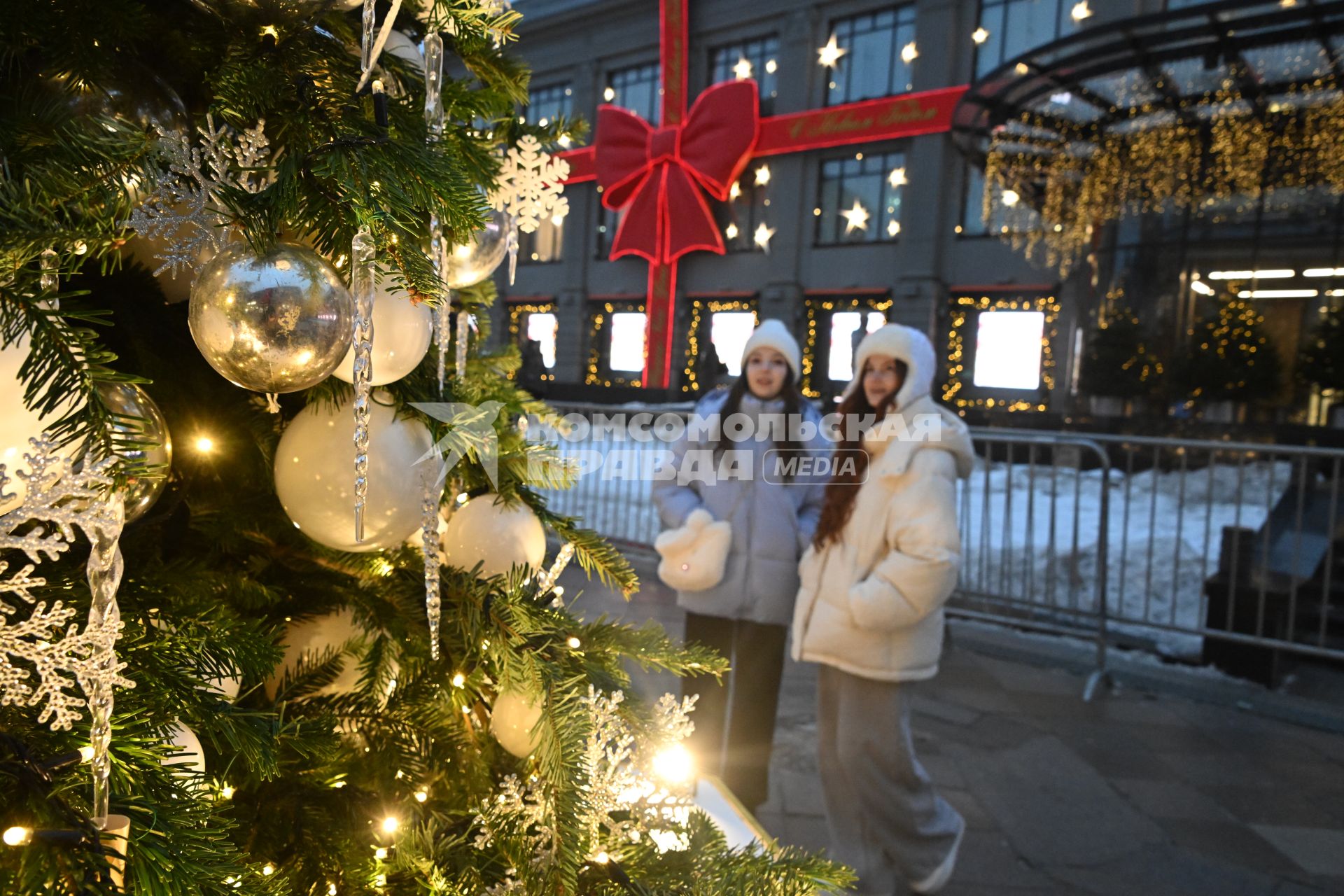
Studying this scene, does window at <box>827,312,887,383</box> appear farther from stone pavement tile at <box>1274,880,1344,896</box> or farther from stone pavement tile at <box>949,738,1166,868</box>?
stone pavement tile at <box>1274,880,1344,896</box>

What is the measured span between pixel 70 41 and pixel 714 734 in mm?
3293

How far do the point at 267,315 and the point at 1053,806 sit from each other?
3.91 meters

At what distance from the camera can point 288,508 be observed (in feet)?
2.89

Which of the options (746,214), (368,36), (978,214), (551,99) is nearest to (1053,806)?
(368,36)

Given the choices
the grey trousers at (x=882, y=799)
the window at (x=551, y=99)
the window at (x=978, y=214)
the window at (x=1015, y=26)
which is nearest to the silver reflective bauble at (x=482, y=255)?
the grey trousers at (x=882, y=799)

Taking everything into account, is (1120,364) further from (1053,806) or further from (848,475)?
(848,475)

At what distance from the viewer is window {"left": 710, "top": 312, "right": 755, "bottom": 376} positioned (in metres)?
18.6

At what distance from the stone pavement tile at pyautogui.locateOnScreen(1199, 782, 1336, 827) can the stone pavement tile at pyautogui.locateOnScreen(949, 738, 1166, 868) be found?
0.46 m

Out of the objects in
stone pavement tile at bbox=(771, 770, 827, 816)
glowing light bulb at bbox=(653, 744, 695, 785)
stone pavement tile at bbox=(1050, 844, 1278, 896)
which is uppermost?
glowing light bulb at bbox=(653, 744, 695, 785)

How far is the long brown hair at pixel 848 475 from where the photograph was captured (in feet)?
9.95

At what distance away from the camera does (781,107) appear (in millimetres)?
18125

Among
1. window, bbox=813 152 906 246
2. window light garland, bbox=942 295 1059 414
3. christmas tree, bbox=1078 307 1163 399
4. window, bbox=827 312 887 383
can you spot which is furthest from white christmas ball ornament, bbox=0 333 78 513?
window, bbox=813 152 906 246

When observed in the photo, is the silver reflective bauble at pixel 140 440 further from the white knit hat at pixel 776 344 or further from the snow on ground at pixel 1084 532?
the snow on ground at pixel 1084 532

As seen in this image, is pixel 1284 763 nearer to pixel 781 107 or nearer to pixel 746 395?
pixel 746 395
